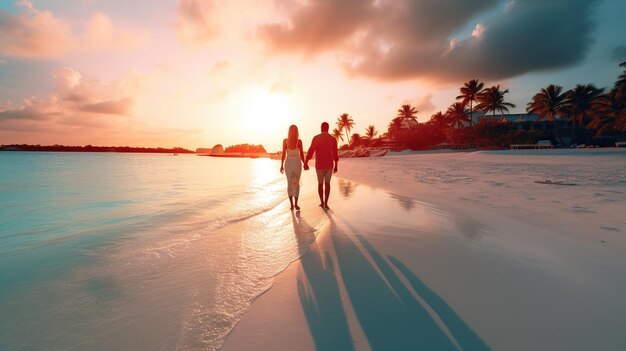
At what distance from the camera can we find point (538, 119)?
145 ft

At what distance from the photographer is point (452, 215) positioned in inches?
213

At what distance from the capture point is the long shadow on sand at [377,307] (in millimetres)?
1784

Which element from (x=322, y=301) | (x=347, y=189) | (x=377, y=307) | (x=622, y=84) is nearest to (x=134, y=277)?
(x=322, y=301)

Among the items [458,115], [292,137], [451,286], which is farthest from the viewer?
[458,115]

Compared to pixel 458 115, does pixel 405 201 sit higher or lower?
lower

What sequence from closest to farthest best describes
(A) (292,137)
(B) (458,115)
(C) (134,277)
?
(C) (134,277), (A) (292,137), (B) (458,115)

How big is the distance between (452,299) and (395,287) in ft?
1.65

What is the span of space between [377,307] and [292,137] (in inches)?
209

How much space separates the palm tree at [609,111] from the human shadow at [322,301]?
4505 cm

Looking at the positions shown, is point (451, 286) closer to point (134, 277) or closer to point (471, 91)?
point (134, 277)

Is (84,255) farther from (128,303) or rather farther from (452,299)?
(452,299)

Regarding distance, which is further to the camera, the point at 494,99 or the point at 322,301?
the point at 494,99

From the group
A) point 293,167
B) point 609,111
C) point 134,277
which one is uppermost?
point 609,111

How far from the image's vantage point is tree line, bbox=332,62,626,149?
34125 millimetres
